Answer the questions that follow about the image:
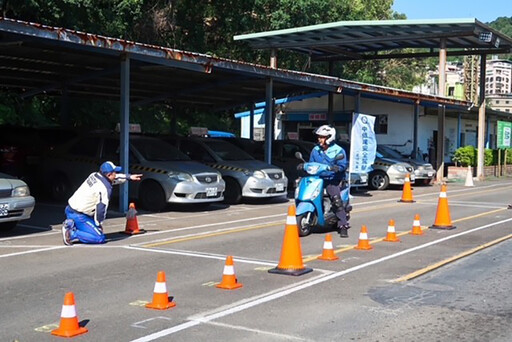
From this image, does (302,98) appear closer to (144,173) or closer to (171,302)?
(144,173)

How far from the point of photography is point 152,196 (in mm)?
15281

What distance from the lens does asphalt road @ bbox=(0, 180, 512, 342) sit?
19.2 feet

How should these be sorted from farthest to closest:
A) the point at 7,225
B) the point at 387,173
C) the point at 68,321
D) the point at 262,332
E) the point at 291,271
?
the point at 387,173, the point at 7,225, the point at 291,271, the point at 262,332, the point at 68,321

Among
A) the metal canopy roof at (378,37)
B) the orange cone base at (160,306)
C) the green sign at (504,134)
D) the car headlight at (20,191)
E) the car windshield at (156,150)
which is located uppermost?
the metal canopy roof at (378,37)

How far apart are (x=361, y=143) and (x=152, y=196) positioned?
5.13 metres

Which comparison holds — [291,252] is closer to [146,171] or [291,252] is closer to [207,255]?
[207,255]

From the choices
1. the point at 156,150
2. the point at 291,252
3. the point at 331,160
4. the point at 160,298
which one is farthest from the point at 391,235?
the point at 156,150

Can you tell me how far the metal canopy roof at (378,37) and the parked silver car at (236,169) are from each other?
10633 mm

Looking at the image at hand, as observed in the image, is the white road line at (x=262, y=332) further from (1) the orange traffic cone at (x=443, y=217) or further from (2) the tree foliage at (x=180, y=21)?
(2) the tree foliage at (x=180, y=21)

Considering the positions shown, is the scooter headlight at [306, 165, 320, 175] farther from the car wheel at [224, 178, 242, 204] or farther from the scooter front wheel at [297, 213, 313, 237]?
the car wheel at [224, 178, 242, 204]

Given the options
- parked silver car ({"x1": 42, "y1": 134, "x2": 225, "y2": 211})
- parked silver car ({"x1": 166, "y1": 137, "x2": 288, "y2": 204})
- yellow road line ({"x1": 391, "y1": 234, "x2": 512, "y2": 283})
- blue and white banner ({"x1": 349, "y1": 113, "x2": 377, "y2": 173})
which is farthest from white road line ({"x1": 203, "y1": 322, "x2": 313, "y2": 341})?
parked silver car ({"x1": 166, "y1": 137, "x2": 288, "y2": 204})

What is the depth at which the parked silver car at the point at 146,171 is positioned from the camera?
1491 centimetres

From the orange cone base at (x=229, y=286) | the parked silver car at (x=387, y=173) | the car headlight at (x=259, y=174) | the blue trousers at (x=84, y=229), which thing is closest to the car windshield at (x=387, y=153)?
the parked silver car at (x=387, y=173)

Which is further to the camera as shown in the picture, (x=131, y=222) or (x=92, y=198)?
(x=131, y=222)
